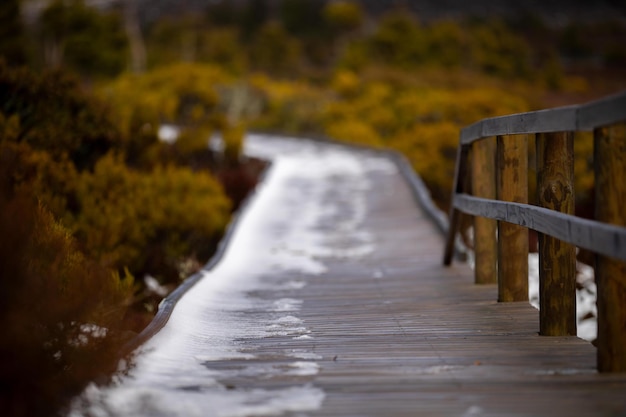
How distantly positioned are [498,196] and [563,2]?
150180 mm

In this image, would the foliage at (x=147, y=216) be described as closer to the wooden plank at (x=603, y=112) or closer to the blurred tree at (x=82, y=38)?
the wooden plank at (x=603, y=112)

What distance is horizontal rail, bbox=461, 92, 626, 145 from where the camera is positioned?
356cm

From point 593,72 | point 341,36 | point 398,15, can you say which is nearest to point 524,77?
point 398,15

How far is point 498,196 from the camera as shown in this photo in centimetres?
604

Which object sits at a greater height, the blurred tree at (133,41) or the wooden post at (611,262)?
the blurred tree at (133,41)

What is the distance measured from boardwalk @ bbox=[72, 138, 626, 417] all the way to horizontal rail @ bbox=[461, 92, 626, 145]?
42.8 inches

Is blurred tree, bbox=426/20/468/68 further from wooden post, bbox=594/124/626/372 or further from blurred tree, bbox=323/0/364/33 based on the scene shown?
wooden post, bbox=594/124/626/372

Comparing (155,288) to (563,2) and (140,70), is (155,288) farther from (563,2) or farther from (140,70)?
(563,2)

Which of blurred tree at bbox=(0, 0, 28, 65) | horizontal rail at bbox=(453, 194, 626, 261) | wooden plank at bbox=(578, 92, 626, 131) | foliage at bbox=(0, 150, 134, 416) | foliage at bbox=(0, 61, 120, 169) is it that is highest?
blurred tree at bbox=(0, 0, 28, 65)

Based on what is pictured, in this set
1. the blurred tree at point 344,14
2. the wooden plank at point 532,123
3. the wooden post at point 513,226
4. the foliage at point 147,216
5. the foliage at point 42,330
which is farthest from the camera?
the blurred tree at point 344,14

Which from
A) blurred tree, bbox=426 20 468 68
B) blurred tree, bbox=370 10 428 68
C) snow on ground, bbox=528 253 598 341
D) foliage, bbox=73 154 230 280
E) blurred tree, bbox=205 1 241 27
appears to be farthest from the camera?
blurred tree, bbox=205 1 241 27

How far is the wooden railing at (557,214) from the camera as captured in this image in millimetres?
3746

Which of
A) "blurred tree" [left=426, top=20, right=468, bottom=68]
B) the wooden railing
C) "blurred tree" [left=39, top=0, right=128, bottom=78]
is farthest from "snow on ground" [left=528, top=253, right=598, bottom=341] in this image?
"blurred tree" [left=426, top=20, right=468, bottom=68]

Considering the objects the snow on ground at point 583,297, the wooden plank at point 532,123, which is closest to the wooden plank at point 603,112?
the wooden plank at point 532,123
